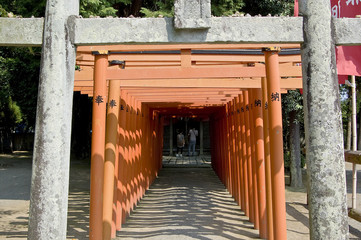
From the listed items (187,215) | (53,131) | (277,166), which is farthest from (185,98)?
(53,131)

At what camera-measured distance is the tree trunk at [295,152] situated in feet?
33.6

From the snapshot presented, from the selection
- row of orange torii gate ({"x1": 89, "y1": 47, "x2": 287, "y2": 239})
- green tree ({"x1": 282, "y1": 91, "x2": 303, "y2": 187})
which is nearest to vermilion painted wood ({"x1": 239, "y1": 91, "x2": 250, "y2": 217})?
row of orange torii gate ({"x1": 89, "y1": 47, "x2": 287, "y2": 239})

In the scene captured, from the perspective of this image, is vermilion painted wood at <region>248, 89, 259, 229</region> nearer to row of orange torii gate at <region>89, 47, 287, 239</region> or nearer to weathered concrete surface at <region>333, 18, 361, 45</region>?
row of orange torii gate at <region>89, 47, 287, 239</region>

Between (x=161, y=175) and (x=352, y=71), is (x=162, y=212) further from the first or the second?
(x=161, y=175)

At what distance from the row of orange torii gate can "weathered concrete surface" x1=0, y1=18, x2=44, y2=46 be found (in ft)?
4.58

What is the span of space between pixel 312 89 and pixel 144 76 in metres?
2.43

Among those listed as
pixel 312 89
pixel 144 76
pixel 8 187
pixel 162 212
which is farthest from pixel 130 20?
pixel 8 187

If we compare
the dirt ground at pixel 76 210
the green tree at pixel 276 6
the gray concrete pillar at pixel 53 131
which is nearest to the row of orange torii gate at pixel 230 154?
the dirt ground at pixel 76 210

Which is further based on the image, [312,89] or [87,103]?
[87,103]

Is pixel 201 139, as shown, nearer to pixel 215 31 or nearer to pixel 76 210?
pixel 76 210

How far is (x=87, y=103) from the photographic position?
16.3 m

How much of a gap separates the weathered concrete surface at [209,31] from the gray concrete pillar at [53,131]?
0.39m

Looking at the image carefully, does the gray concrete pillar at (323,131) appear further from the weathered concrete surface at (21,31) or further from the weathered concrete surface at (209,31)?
the weathered concrete surface at (21,31)

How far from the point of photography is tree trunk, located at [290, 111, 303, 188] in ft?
33.6
